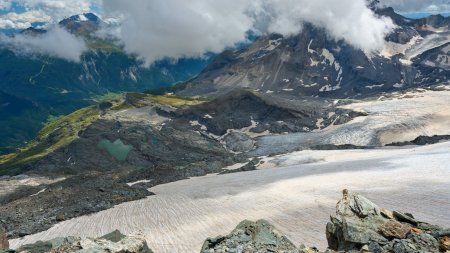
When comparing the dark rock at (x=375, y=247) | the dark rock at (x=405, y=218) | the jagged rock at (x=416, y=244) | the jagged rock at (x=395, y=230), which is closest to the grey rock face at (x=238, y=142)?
the dark rock at (x=405, y=218)

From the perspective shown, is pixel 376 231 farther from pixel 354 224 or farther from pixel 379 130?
pixel 379 130

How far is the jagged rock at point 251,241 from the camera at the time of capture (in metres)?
27.6

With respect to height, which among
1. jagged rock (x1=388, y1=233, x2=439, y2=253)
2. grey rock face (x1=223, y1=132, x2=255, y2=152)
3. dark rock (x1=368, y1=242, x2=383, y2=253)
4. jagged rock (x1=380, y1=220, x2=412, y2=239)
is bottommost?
dark rock (x1=368, y1=242, x2=383, y2=253)

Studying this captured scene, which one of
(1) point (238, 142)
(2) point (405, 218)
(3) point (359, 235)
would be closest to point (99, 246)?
(3) point (359, 235)

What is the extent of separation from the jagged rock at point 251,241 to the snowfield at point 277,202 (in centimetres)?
895

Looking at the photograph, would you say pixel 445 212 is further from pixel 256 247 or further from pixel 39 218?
pixel 39 218

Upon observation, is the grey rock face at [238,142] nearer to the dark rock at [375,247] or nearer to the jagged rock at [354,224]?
the jagged rock at [354,224]

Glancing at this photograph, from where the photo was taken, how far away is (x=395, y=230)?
2712 cm

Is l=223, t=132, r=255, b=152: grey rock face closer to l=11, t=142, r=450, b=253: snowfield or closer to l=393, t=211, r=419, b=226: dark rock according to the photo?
l=11, t=142, r=450, b=253: snowfield

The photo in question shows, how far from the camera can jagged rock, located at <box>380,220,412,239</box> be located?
26.6 metres

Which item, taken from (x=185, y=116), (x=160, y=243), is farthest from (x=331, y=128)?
(x=160, y=243)

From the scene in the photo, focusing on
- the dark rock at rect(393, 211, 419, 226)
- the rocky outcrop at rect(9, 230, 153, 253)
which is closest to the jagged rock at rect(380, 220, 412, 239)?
the dark rock at rect(393, 211, 419, 226)

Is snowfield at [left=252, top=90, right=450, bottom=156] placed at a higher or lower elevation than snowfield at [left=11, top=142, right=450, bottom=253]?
higher

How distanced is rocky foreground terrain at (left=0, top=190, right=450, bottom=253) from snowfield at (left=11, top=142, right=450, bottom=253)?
326 inches
